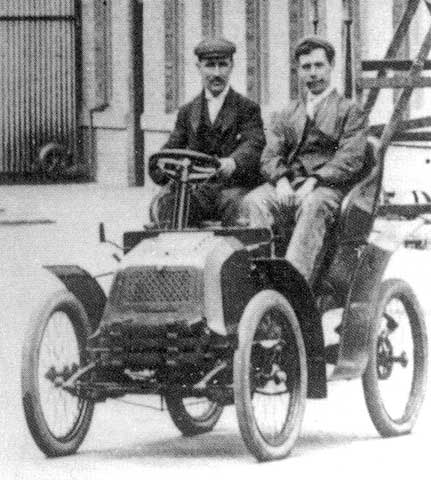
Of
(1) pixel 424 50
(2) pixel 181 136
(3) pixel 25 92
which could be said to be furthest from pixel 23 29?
(2) pixel 181 136

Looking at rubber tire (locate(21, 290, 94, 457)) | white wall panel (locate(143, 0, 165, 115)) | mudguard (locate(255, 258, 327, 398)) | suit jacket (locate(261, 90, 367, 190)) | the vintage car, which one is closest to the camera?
rubber tire (locate(21, 290, 94, 457))

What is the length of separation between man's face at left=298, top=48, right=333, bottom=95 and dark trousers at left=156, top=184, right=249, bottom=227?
1.95 ft

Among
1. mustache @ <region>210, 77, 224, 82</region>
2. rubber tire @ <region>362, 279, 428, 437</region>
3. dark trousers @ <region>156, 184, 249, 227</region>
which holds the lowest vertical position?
rubber tire @ <region>362, 279, 428, 437</region>

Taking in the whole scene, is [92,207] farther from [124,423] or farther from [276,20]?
[124,423]

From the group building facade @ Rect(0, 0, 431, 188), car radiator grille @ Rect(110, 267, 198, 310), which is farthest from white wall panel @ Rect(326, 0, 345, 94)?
car radiator grille @ Rect(110, 267, 198, 310)

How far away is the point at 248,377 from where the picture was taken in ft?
22.3

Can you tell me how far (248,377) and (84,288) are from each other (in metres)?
0.98

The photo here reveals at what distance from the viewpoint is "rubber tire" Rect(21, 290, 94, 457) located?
694 centimetres

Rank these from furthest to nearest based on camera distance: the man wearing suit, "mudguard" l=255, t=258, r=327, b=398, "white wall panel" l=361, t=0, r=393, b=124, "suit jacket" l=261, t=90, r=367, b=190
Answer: "white wall panel" l=361, t=0, r=393, b=124 < "suit jacket" l=261, t=90, r=367, b=190 < the man wearing suit < "mudguard" l=255, t=258, r=327, b=398

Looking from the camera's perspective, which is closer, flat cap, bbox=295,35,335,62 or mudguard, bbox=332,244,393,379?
mudguard, bbox=332,244,393,379

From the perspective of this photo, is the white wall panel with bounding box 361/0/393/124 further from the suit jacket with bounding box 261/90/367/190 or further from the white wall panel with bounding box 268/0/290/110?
the suit jacket with bounding box 261/90/367/190

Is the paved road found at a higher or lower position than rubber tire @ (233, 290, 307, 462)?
lower

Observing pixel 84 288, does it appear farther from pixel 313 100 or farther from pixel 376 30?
pixel 376 30

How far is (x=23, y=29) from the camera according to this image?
74.2 feet
